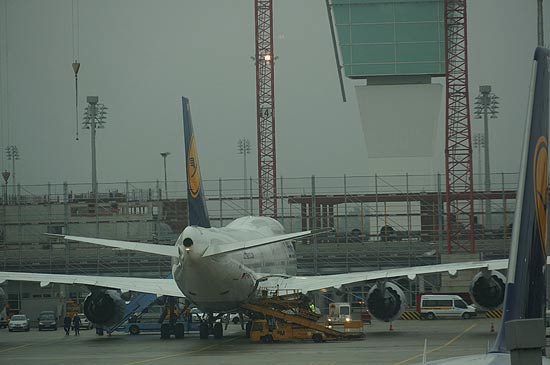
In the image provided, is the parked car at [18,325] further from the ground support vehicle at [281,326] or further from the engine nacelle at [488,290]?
the engine nacelle at [488,290]

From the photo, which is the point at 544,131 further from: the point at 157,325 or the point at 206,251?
the point at 157,325

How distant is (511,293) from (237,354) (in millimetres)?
23919

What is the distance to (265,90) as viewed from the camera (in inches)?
3376

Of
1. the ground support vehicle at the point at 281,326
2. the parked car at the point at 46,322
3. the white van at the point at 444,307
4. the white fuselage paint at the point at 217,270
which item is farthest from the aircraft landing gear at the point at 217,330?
the white van at the point at 444,307

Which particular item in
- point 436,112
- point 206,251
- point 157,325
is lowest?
point 157,325

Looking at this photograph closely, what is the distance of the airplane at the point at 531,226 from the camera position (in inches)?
412

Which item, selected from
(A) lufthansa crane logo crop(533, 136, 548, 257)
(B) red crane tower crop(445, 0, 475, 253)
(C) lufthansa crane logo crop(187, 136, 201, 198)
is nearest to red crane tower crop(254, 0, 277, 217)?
(B) red crane tower crop(445, 0, 475, 253)

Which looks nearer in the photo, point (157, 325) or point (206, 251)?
point (206, 251)

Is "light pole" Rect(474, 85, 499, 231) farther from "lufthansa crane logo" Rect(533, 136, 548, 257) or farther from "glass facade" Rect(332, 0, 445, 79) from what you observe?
"lufthansa crane logo" Rect(533, 136, 548, 257)

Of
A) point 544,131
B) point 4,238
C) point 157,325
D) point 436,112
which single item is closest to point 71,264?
point 4,238

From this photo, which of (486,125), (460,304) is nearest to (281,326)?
(460,304)

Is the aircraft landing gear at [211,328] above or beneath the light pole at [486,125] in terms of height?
beneath

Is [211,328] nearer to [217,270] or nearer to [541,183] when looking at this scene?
[217,270]

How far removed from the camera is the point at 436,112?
109000mm
